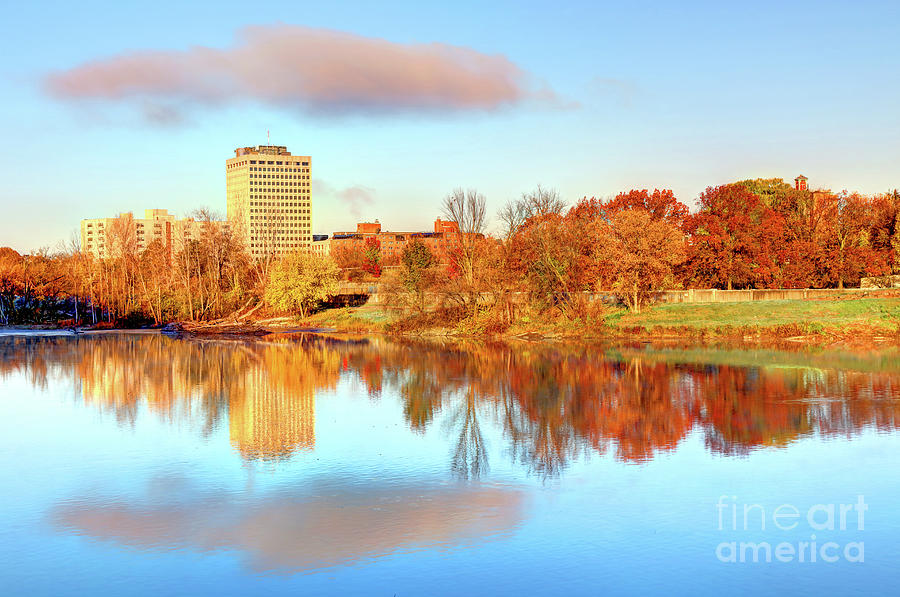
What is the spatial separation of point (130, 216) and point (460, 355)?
91966 millimetres

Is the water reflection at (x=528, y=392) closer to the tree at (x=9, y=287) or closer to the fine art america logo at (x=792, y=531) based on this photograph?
the fine art america logo at (x=792, y=531)

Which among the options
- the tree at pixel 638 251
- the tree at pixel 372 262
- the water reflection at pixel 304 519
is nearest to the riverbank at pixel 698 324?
the tree at pixel 638 251

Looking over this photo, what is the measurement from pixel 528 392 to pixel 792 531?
16490mm

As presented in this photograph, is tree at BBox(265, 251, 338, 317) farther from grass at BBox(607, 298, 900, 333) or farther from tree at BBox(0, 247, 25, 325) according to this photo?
grass at BBox(607, 298, 900, 333)

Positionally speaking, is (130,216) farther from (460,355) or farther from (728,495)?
(728,495)

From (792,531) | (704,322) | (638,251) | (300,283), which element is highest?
(638,251)

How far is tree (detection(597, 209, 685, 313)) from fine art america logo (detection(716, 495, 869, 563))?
45000 millimetres

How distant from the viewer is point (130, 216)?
12275cm

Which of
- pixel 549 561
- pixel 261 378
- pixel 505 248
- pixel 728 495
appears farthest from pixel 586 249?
pixel 549 561

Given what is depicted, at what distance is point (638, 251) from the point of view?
2359 inches

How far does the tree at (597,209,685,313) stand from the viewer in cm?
5966

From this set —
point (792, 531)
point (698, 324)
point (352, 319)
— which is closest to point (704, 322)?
point (698, 324)

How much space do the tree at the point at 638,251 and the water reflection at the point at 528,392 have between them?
12967 millimetres

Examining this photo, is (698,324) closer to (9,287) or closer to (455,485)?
(455,485)
